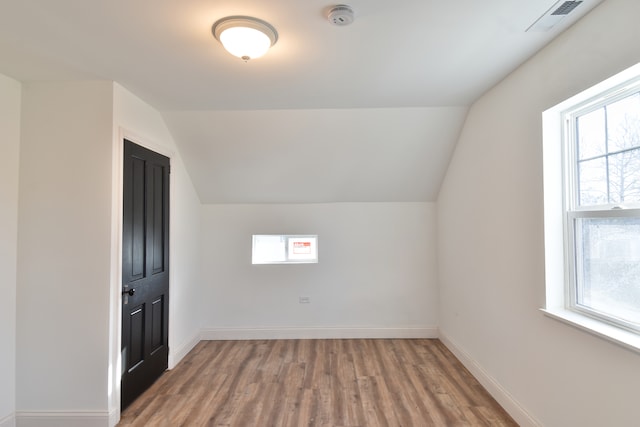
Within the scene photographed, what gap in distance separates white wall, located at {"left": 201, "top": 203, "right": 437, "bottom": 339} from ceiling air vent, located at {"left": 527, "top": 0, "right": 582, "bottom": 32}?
2515 millimetres

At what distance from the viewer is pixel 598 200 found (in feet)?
6.17

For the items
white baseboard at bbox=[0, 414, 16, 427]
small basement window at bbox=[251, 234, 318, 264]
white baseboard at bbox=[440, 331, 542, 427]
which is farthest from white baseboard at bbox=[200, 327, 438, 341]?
white baseboard at bbox=[0, 414, 16, 427]

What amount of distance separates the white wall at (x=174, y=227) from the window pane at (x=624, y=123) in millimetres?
3219

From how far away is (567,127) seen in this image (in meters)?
2.07

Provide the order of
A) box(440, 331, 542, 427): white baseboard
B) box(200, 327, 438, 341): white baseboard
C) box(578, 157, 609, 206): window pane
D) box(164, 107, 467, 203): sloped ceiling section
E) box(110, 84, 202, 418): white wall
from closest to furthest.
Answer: box(578, 157, 609, 206): window pane, box(440, 331, 542, 427): white baseboard, box(110, 84, 202, 418): white wall, box(164, 107, 467, 203): sloped ceiling section, box(200, 327, 438, 341): white baseboard

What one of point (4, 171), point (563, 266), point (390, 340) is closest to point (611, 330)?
point (563, 266)

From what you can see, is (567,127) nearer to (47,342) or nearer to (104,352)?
(104,352)

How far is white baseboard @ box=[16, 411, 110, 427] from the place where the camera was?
2.32m

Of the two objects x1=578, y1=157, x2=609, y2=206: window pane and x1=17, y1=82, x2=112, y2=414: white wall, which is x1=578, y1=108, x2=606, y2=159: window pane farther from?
x1=17, y1=82, x2=112, y2=414: white wall

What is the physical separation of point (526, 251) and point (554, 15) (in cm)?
144

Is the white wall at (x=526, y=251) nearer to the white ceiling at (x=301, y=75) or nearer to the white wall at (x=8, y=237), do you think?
the white ceiling at (x=301, y=75)

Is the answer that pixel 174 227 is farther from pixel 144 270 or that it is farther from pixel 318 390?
pixel 318 390

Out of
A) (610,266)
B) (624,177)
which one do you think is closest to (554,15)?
(624,177)

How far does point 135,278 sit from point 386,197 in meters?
2.86
